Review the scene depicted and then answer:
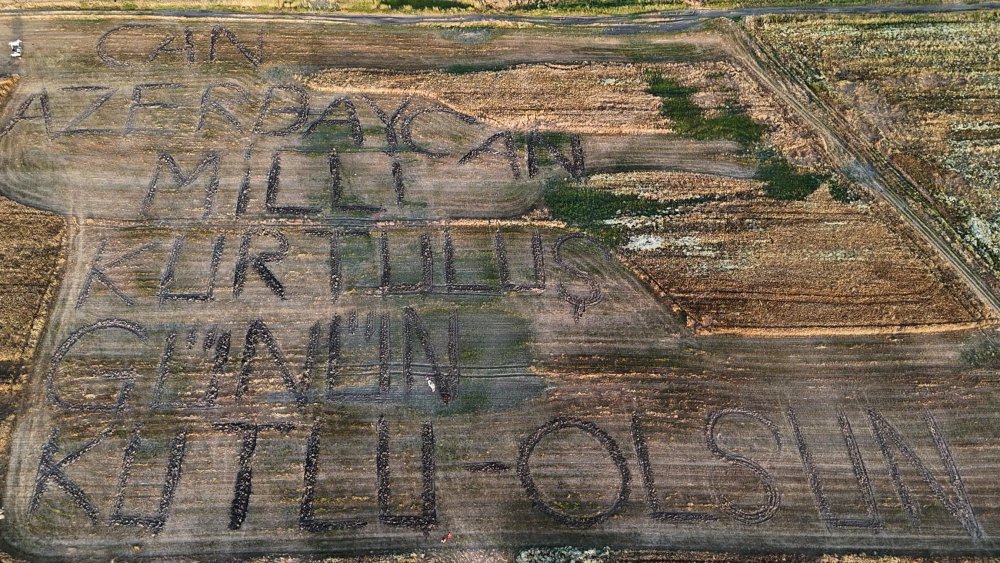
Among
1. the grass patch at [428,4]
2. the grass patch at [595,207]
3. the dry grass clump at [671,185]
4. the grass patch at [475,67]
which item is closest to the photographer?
the grass patch at [595,207]

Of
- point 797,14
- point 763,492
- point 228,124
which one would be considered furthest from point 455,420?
point 797,14

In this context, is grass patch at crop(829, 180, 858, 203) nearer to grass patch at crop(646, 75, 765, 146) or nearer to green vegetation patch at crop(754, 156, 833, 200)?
green vegetation patch at crop(754, 156, 833, 200)

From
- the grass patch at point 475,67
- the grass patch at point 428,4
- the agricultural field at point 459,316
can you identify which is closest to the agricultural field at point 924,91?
the agricultural field at point 459,316

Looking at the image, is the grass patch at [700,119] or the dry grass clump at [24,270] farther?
the grass patch at [700,119]

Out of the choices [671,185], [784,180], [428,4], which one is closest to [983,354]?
[784,180]

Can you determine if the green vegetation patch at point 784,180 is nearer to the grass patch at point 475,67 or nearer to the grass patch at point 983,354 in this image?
the grass patch at point 983,354

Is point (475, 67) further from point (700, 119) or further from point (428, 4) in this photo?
point (700, 119)

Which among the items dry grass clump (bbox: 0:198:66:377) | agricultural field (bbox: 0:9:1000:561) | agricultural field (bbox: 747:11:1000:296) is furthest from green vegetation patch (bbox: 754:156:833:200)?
dry grass clump (bbox: 0:198:66:377)
